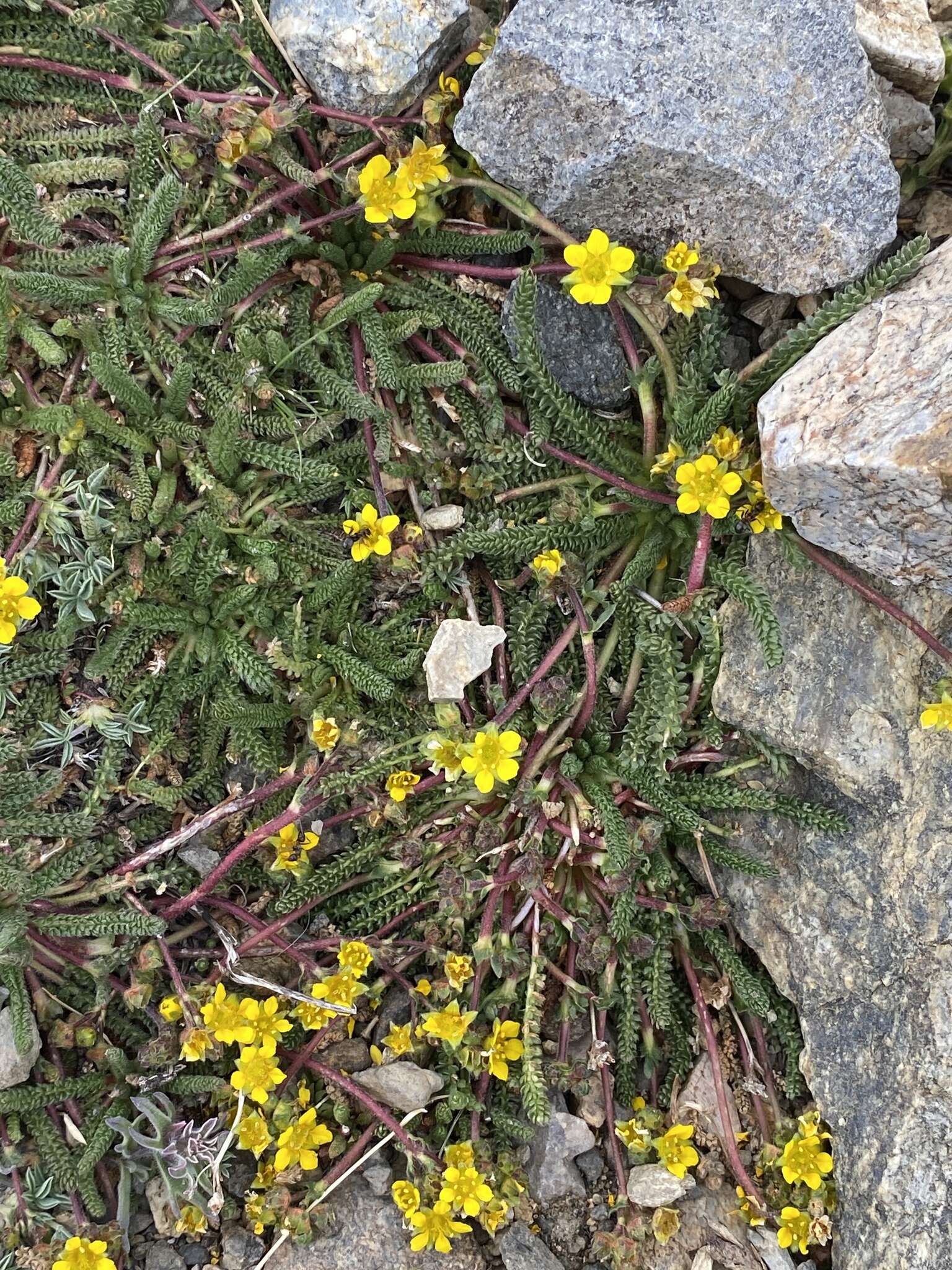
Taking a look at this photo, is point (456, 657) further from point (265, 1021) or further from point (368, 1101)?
point (368, 1101)

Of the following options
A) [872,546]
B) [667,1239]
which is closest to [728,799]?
[872,546]

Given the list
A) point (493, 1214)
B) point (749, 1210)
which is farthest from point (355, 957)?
point (749, 1210)

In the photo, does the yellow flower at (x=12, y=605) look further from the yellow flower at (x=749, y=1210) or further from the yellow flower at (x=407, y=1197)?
the yellow flower at (x=749, y=1210)

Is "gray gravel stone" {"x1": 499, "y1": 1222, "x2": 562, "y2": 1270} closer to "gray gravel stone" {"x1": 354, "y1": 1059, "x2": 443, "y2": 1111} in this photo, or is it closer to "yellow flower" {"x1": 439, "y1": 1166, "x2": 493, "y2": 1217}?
"yellow flower" {"x1": 439, "y1": 1166, "x2": 493, "y2": 1217}

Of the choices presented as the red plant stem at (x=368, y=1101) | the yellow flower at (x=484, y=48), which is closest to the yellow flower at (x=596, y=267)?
the yellow flower at (x=484, y=48)

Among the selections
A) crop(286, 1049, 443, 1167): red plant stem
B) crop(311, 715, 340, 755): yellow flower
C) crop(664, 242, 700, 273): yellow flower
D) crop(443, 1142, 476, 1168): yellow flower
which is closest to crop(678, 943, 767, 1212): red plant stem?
crop(443, 1142, 476, 1168): yellow flower
